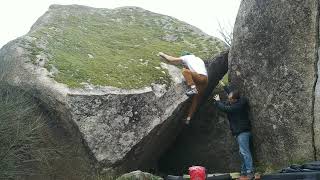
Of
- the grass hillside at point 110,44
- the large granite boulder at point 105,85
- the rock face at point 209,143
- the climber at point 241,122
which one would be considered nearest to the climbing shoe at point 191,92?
the large granite boulder at point 105,85

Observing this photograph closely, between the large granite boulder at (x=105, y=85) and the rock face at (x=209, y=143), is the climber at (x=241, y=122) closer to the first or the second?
the large granite boulder at (x=105, y=85)

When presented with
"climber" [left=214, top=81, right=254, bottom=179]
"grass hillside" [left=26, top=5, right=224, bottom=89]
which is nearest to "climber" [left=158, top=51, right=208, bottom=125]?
"grass hillside" [left=26, top=5, right=224, bottom=89]

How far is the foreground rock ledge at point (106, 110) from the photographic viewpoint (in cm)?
1116

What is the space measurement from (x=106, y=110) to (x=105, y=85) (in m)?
0.71

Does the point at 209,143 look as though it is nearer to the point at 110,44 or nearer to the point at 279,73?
the point at 279,73

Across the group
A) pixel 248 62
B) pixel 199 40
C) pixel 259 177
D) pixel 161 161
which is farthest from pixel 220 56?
pixel 259 177

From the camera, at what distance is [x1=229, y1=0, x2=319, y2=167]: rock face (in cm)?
1099

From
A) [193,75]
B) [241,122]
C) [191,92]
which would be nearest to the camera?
[241,122]

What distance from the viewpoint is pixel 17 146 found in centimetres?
1098

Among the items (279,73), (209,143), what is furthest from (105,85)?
(279,73)

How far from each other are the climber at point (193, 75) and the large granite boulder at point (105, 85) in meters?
0.23

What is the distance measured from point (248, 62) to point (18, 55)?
5.35 m

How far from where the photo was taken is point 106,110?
1138 centimetres

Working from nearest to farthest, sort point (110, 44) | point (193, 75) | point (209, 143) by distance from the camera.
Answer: point (193, 75) < point (209, 143) < point (110, 44)
